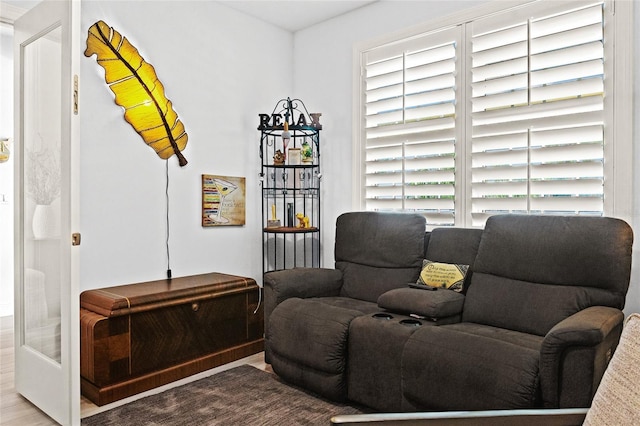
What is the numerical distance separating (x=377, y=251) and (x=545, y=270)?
1.13 m

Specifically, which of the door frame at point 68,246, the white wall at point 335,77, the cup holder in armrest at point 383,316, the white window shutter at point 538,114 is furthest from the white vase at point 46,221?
the white window shutter at point 538,114

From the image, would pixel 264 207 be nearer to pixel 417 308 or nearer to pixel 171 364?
pixel 171 364

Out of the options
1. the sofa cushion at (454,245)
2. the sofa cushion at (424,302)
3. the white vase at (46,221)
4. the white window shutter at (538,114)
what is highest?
the white window shutter at (538,114)

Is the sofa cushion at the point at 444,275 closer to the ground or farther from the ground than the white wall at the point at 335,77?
closer to the ground

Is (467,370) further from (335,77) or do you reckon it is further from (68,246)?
(335,77)

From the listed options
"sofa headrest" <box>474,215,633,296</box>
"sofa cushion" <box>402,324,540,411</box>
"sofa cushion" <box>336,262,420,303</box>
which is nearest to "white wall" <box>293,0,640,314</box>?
"sofa cushion" <box>336,262,420,303</box>

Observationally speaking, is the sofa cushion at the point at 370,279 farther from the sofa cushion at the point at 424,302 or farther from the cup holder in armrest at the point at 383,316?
the cup holder in armrest at the point at 383,316

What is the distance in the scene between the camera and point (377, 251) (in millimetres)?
3219

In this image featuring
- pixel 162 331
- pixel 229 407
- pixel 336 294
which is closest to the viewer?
pixel 229 407

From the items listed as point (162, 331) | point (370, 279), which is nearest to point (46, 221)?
point (162, 331)

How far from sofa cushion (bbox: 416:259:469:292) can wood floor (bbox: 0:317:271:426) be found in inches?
49.7

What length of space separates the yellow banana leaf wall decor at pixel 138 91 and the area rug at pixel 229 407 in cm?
172

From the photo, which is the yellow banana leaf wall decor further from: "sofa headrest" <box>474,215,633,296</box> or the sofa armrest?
the sofa armrest

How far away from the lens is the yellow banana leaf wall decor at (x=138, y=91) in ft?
10.3
